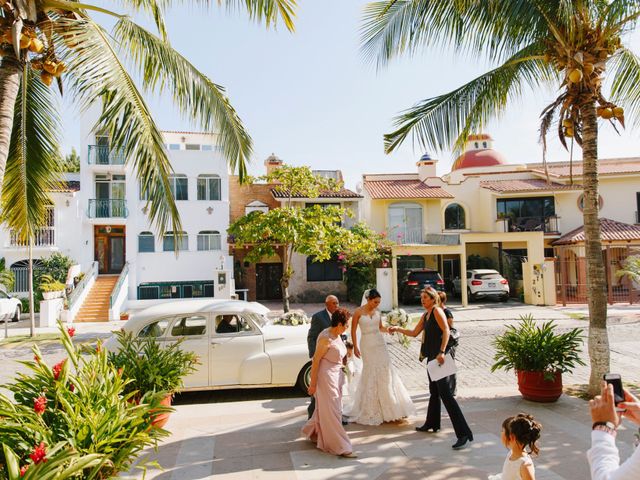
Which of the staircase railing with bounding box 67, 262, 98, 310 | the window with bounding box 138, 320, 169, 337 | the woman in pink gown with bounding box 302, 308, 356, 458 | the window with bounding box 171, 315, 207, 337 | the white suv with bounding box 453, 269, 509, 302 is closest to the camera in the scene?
the woman in pink gown with bounding box 302, 308, 356, 458

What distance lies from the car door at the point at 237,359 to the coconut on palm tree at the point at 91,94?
108 inches

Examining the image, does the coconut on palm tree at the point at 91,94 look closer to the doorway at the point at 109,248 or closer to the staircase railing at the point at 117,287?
the staircase railing at the point at 117,287

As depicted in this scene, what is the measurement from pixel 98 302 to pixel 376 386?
58.8 ft

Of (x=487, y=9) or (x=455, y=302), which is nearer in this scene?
(x=487, y=9)

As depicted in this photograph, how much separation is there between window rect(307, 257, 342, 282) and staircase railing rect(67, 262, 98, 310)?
425 inches

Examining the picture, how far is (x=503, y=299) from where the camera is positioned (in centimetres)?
2181

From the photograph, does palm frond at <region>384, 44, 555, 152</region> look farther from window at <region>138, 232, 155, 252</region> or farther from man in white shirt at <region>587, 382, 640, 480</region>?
window at <region>138, 232, 155, 252</region>

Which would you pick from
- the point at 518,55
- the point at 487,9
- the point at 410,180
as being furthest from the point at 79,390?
the point at 410,180

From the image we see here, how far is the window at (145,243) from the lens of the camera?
2298 cm

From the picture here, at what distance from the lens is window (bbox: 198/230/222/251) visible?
2350cm

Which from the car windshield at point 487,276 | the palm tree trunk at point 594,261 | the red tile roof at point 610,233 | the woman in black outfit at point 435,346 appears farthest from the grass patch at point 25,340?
the red tile roof at point 610,233

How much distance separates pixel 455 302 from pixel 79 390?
68.0 ft

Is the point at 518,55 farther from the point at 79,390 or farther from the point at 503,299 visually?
the point at 503,299

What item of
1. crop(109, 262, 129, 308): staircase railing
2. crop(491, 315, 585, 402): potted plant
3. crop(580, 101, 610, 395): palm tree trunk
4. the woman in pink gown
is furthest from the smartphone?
crop(109, 262, 129, 308): staircase railing
